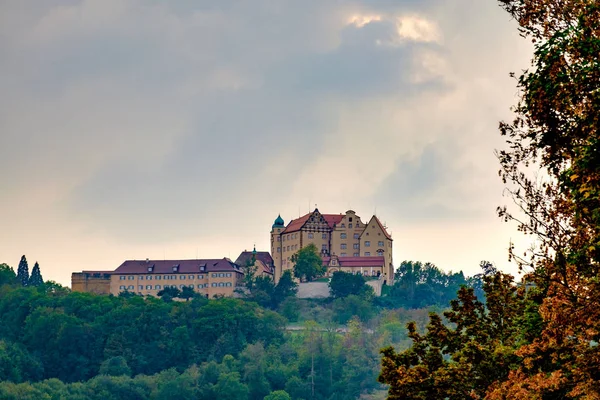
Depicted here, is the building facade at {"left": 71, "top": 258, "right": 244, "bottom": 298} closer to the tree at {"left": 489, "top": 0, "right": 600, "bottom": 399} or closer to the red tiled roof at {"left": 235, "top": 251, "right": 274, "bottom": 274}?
the red tiled roof at {"left": 235, "top": 251, "right": 274, "bottom": 274}

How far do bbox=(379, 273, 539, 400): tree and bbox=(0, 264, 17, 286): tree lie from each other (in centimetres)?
16857

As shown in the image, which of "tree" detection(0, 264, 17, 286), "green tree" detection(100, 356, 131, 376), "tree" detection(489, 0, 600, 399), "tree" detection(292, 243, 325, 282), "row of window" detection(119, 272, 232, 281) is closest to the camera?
"tree" detection(489, 0, 600, 399)

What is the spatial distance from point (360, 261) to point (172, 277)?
3028 cm

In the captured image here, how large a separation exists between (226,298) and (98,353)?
2135 centimetres

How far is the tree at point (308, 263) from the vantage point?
171 meters

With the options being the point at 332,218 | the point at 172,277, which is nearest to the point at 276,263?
the point at 332,218

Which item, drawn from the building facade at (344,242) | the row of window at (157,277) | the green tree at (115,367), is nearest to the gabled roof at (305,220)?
the building facade at (344,242)

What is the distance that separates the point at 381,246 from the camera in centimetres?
17838

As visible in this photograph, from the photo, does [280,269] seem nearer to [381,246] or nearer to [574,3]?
[381,246]

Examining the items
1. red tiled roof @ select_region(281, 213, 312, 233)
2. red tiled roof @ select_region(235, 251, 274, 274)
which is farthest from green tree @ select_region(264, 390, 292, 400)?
red tiled roof @ select_region(235, 251, 274, 274)

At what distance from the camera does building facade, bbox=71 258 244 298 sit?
182500mm

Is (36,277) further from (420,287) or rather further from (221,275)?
(420,287)

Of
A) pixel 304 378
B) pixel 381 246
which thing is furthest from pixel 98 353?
pixel 381 246

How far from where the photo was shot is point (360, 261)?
176 m
